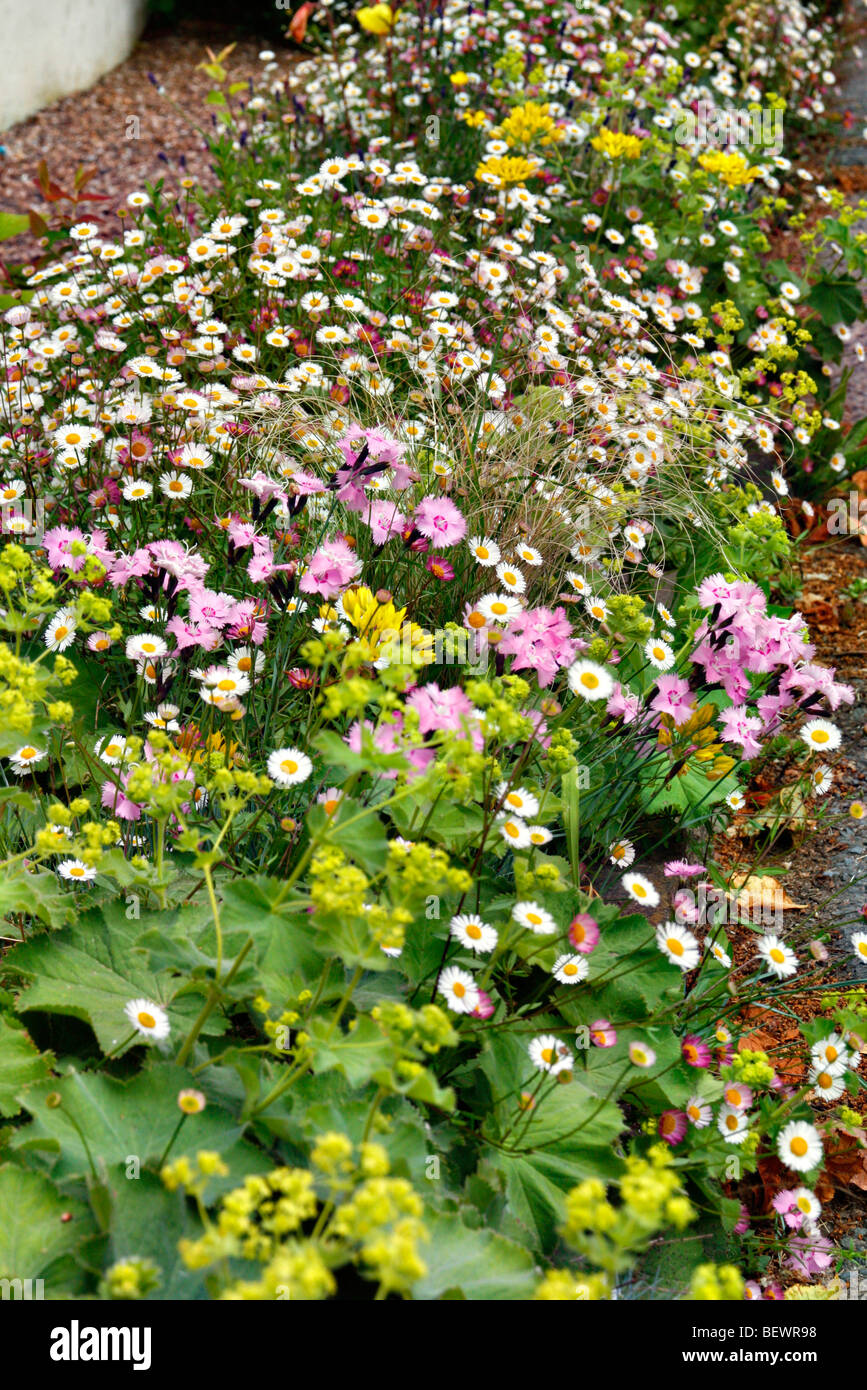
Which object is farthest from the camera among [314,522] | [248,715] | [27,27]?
[27,27]

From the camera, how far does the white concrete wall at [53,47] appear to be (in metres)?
Result: 6.24

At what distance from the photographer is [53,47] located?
6656 mm

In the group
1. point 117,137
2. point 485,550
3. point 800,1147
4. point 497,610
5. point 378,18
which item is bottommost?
point 800,1147

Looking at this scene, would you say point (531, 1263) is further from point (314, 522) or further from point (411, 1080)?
point (314, 522)

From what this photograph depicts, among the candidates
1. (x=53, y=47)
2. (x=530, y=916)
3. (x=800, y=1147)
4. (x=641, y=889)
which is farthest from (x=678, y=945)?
(x=53, y=47)

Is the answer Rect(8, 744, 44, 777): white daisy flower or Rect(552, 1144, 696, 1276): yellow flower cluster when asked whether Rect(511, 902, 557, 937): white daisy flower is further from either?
Rect(8, 744, 44, 777): white daisy flower

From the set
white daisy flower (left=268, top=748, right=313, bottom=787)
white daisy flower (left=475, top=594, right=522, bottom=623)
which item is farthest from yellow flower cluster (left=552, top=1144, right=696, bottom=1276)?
white daisy flower (left=475, top=594, right=522, bottom=623)

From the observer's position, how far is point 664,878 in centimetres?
244

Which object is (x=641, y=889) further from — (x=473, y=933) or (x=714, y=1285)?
(x=714, y=1285)

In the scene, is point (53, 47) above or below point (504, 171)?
above

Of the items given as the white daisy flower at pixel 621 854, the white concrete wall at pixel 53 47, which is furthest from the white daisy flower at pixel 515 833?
the white concrete wall at pixel 53 47

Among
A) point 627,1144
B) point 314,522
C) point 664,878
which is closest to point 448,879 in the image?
point 627,1144

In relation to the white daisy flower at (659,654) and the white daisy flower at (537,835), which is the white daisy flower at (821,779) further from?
the white daisy flower at (537,835)
